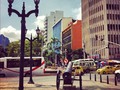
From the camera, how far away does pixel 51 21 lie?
607ft

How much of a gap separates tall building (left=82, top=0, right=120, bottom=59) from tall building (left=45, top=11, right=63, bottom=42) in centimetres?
8300

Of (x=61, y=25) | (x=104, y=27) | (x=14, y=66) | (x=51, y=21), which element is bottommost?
(x=14, y=66)

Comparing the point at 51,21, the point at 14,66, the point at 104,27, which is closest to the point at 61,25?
the point at 51,21

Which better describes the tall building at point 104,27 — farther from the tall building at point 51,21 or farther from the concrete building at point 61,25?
the tall building at point 51,21

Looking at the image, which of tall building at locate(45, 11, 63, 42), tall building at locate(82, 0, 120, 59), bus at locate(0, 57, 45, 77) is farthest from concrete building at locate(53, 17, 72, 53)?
bus at locate(0, 57, 45, 77)

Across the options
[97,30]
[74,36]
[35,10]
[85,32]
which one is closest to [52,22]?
[74,36]

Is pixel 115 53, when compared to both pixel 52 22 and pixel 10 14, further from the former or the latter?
pixel 52 22

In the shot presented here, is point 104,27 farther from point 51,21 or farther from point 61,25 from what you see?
point 51,21

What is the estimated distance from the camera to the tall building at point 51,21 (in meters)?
182

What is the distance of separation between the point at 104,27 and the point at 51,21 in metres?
100

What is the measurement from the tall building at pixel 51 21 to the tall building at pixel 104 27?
8300 cm

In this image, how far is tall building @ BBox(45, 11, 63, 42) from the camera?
182m

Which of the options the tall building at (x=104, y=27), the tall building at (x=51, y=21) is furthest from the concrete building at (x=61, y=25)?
the tall building at (x=104, y=27)

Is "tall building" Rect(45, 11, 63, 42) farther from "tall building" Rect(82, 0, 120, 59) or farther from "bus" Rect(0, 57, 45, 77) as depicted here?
"bus" Rect(0, 57, 45, 77)
